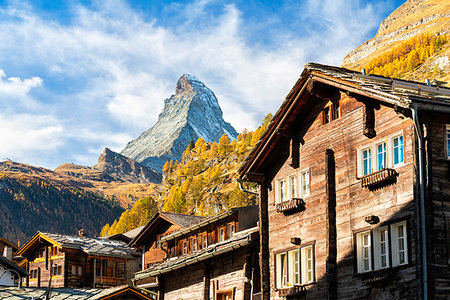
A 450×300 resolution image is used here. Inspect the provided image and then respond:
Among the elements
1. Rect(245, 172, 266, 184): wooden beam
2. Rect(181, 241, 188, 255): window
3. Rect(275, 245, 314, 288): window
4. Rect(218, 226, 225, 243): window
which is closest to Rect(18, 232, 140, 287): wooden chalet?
Rect(181, 241, 188, 255): window

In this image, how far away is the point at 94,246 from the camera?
225 ft

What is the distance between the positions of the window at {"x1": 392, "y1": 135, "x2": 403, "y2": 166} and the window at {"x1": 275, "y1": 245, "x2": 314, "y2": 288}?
5.93 metres

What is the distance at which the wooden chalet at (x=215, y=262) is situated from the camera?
3544 cm

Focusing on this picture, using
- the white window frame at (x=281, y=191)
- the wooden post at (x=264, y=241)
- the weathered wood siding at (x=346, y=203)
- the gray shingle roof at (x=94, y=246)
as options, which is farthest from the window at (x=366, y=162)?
the gray shingle roof at (x=94, y=246)

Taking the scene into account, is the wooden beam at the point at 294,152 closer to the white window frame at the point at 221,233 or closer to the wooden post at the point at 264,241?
the wooden post at the point at 264,241

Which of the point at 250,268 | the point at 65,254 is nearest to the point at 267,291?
the point at 250,268

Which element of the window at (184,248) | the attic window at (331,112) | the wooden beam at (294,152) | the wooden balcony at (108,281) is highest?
the attic window at (331,112)

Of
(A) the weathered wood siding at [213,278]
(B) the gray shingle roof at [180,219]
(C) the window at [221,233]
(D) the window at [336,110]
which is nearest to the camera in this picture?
(D) the window at [336,110]

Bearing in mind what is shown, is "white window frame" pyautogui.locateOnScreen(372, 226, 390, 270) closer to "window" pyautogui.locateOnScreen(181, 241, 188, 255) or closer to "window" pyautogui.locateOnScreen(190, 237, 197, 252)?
"window" pyautogui.locateOnScreen(190, 237, 197, 252)

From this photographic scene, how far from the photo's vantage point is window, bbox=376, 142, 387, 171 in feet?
85.6

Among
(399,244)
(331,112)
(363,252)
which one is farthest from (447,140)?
(331,112)

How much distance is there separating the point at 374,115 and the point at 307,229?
20.4ft

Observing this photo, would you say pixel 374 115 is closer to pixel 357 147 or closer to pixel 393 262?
pixel 357 147

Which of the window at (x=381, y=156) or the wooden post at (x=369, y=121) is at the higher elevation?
the wooden post at (x=369, y=121)
